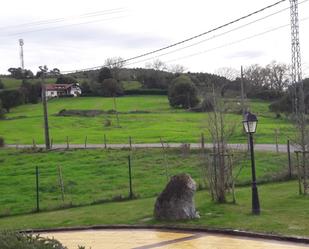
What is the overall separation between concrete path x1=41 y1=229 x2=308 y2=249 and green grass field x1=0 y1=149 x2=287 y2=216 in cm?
630

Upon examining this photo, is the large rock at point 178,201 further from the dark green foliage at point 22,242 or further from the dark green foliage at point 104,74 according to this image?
the dark green foliage at point 104,74

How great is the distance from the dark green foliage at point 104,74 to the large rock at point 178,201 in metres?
77.2

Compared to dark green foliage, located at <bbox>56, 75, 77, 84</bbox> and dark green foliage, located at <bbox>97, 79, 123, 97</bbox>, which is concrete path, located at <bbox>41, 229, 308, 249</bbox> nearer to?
dark green foliage, located at <bbox>97, 79, 123, 97</bbox>

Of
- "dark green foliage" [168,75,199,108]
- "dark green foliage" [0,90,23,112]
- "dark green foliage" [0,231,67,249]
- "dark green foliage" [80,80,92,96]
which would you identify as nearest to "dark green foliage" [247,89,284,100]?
"dark green foliage" [168,75,199,108]

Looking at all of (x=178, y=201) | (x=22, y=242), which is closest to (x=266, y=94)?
(x=178, y=201)

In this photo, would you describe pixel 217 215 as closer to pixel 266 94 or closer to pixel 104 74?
pixel 104 74

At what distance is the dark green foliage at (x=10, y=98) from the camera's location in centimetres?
8953

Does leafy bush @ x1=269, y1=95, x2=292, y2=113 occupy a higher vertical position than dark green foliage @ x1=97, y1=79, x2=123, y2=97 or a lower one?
lower

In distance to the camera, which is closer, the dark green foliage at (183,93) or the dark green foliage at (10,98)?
the dark green foliage at (183,93)

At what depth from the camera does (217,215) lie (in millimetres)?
16766

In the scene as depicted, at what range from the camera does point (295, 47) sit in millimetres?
28812

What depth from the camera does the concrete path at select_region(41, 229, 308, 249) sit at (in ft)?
42.6

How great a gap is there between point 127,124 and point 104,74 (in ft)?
87.3

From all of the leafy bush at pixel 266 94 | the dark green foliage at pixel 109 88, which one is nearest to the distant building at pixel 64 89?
the dark green foliage at pixel 109 88
